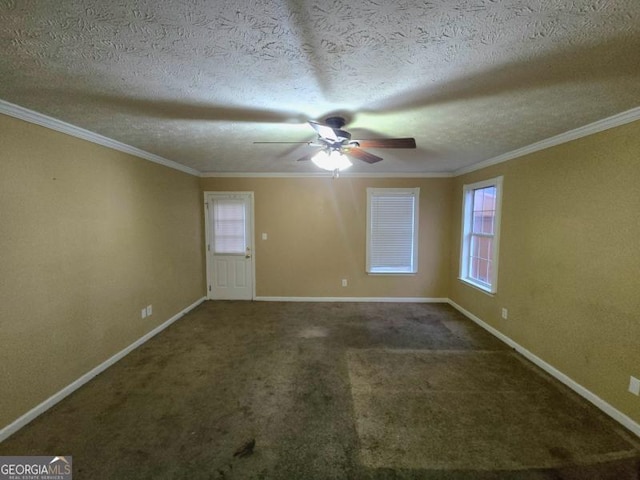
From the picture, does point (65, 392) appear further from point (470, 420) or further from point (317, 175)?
point (317, 175)

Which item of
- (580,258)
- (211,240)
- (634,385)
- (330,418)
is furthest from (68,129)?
(634,385)

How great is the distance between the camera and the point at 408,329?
12.4ft

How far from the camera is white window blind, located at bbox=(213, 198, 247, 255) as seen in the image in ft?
16.3

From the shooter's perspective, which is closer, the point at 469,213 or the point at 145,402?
the point at 145,402

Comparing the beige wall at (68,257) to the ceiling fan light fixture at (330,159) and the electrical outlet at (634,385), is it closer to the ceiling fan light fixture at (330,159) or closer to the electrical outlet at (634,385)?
the ceiling fan light fixture at (330,159)

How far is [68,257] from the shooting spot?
7.79ft

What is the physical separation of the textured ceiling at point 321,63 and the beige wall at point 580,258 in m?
0.42

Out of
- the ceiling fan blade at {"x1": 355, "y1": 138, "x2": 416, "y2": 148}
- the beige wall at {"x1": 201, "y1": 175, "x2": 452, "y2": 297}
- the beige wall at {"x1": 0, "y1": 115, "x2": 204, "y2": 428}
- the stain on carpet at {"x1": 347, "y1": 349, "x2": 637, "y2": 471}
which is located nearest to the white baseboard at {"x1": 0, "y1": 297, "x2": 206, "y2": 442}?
the beige wall at {"x1": 0, "y1": 115, "x2": 204, "y2": 428}

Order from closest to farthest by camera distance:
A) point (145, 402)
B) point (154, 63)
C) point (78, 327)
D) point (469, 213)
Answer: point (154, 63)
point (145, 402)
point (78, 327)
point (469, 213)

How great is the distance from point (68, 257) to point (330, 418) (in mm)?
2639

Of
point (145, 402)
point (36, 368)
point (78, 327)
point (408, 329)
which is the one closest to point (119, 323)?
point (78, 327)

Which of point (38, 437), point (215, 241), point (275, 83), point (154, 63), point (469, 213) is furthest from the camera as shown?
point (215, 241)

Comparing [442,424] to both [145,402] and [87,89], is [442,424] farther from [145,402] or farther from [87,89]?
[87,89]

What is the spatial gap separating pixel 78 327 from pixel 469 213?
5141 mm
